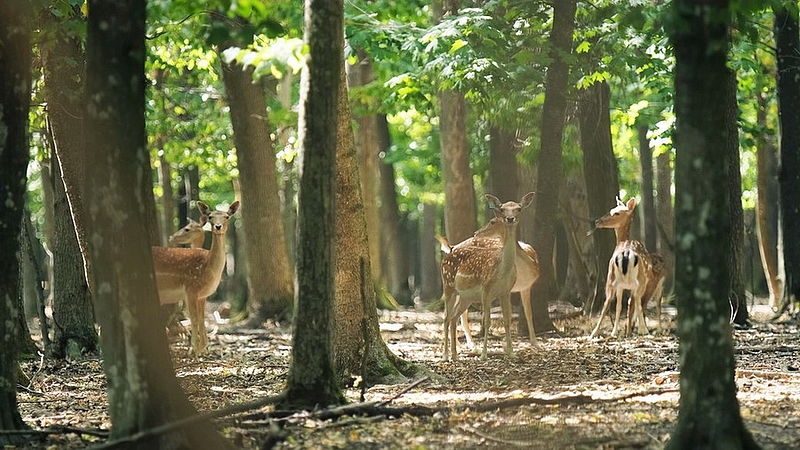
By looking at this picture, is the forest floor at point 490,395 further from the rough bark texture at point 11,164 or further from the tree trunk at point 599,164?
the tree trunk at point 599,164

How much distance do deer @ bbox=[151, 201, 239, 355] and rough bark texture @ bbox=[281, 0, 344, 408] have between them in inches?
287

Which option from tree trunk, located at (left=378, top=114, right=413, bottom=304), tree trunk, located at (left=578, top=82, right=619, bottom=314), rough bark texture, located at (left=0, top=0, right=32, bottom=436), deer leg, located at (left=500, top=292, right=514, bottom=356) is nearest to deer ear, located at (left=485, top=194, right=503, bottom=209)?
deer leg, located at (left=500, top=292, right=514, bottom=356)

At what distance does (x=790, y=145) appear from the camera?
19.5m

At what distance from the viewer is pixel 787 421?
8.98 meters

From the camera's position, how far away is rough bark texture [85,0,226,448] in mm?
7754

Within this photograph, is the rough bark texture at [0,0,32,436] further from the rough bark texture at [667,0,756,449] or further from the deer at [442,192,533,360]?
the deer at [442,192,533,360]

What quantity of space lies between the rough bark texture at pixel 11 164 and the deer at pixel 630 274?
31.4 ft

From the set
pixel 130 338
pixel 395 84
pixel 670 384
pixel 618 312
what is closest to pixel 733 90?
pixel 618 312

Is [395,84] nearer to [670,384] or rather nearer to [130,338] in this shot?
[670,384]

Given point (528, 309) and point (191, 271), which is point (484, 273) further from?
point (191, 271)

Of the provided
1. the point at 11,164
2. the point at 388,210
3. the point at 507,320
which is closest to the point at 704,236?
the point at 11,164

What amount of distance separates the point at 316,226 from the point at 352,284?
114 inches

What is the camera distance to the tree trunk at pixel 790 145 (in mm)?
19250

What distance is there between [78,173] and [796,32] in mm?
11820
